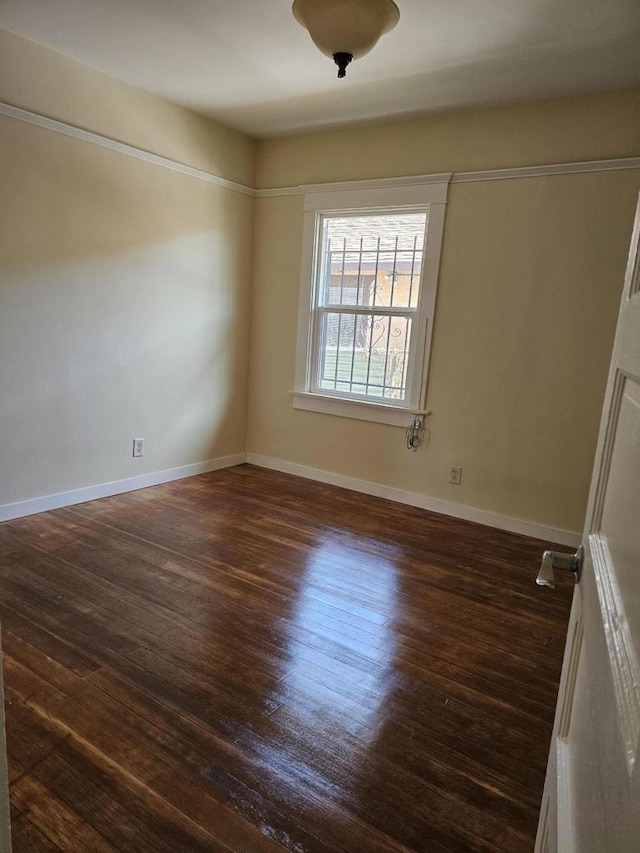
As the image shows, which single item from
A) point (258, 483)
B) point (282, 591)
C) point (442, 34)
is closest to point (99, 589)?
point (282, 591)

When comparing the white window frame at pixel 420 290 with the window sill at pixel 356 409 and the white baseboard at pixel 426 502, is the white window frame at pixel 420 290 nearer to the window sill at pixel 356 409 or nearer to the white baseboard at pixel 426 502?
the window sill at pixel 356 409

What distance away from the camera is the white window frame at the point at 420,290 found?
3.67 m

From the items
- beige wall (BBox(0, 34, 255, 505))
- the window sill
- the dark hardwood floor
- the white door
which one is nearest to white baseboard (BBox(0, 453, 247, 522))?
beige wall (BBox(0, 34, 255, 505))

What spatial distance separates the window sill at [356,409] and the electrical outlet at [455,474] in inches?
17.1

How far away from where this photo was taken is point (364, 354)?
417 centimetres

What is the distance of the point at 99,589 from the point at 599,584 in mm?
2343

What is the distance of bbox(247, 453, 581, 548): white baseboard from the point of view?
137 inches

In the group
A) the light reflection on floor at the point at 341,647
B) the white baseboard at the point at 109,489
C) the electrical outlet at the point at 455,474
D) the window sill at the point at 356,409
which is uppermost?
the window sill at the point at 356,409

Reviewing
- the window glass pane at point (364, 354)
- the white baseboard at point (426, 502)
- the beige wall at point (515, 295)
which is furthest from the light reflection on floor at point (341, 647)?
the window glass pane at point (364, 354)

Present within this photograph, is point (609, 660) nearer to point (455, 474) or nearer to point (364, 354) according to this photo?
point (455, 474)

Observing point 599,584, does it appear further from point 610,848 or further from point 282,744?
point 282,744

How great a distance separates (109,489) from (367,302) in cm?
233

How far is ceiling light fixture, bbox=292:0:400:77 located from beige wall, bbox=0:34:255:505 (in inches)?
67.2

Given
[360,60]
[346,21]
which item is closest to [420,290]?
[360,60]
